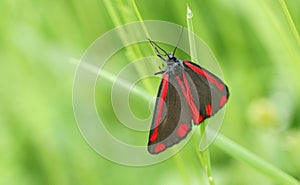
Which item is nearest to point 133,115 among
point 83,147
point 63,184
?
point 83,147

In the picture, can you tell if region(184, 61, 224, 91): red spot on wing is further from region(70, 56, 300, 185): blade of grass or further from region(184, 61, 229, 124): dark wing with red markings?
region(70, 56, 300, 185): blade of grass

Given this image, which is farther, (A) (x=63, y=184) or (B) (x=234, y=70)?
(B) (x=234, y=70)

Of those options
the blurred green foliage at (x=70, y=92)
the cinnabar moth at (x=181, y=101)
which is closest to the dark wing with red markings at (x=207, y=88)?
the cinnabar moth at (x=181, y=101)

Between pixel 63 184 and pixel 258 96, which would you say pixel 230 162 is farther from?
pixel 63 184

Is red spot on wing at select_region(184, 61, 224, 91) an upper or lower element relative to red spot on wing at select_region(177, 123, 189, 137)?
upper

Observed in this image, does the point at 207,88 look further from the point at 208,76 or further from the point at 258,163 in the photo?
the point at 258,163

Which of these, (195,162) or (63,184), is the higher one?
(63,184)

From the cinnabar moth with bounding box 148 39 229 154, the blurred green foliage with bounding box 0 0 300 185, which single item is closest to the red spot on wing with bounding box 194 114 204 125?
the cinnabar moth with bounding box 148 39 229 154
